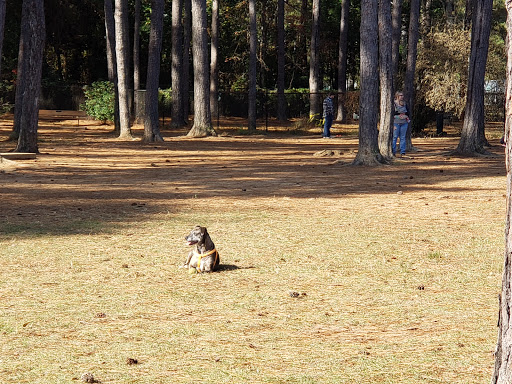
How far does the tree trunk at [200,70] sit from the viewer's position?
3472 cm

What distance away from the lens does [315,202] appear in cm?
1540

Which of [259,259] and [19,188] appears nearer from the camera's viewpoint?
[259,259]

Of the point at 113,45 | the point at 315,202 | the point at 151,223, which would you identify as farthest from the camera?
the point at 113,45

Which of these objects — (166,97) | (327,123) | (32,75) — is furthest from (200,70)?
(166,97)

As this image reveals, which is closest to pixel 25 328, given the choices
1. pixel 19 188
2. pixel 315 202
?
pixel 315 202

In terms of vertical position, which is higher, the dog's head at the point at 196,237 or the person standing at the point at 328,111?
the person standing at the point at 328,111

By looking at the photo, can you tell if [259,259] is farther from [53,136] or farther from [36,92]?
[53,136]

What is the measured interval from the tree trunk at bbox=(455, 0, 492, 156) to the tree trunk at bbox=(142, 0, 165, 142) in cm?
1199

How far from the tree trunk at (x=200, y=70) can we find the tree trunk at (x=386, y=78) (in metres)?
11.7

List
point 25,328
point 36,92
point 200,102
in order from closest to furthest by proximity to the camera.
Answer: point 25,328 < point 36,92 < point 200,102

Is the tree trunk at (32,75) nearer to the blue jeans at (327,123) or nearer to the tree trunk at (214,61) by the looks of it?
the blue jeans at (327,123)

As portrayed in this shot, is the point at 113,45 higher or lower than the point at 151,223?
higher

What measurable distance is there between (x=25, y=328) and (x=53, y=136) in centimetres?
3090

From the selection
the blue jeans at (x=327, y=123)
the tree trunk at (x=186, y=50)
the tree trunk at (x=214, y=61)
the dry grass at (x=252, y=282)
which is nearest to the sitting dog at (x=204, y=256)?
the dry grass at (x=252, y=282)
